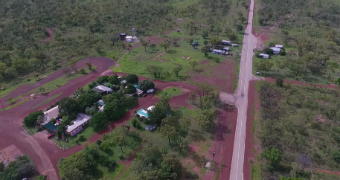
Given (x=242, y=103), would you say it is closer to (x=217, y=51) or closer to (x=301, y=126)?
(x=301, y=126)

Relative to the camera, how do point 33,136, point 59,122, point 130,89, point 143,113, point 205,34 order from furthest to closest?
point 205,34 → point 130,89 → point 143,113 → point 59,122 → point 33,136

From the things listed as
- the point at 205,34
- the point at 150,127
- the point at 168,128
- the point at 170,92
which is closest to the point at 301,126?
the point at 168,128

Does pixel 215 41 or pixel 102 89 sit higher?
pixel 215 41

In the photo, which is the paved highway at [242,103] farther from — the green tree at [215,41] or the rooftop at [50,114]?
the rooftop at [50,114]

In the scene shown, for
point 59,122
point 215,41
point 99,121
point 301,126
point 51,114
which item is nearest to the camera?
point 301,126

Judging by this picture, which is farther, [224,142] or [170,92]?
[170,92]

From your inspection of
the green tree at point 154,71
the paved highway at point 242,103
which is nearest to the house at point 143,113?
the green tree at point 154,71
